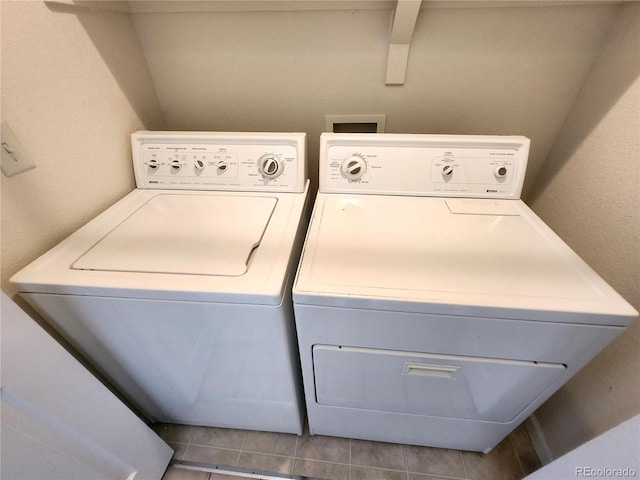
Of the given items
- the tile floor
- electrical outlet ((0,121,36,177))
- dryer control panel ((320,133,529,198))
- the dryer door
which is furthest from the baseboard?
electrical outlet ((0,121,36,177))

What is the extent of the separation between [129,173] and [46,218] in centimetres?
36

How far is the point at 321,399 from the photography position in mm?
975

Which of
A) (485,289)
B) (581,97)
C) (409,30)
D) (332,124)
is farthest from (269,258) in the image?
(581,97)

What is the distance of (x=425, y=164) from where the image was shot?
1.02m

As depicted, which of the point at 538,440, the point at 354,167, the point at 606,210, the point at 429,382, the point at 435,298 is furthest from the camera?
the point at 538,440

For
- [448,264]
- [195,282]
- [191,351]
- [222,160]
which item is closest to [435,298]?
[448,264]

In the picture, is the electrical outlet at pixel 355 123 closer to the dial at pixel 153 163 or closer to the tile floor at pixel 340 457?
the dial at pixel 153 163

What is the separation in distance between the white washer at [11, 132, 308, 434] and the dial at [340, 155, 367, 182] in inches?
6.4

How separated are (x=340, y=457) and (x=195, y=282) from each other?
102 centimetres

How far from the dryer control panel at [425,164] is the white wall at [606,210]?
0.25m

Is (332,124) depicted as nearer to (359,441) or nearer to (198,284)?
(198,284)

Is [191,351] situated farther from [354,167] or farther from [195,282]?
[354,167]

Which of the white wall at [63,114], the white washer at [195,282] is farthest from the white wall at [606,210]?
the white wall at [63,114]

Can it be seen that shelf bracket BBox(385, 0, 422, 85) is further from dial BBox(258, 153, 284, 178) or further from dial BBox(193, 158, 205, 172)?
dial BBox(193, 158, 205, 172)
